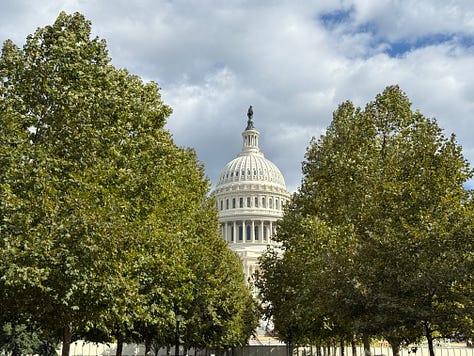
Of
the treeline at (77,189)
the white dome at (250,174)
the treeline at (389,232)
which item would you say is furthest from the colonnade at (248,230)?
the treeline at (77,189)

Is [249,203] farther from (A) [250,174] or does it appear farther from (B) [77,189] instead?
(B) [77,189]

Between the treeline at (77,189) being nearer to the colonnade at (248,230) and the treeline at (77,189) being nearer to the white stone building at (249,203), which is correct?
the white stone building at (249,203)

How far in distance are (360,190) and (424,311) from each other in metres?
7.48

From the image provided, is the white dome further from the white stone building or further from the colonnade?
the colonnade

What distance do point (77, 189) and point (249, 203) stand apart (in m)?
169

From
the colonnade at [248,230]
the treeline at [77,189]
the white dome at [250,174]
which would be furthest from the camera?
the white dome at [250,174]

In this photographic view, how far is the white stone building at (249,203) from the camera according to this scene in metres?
181

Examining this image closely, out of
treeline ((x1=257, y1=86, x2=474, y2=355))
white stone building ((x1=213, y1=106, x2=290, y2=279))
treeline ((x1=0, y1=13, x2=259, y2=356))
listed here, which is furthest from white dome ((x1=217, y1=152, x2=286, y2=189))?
treeline ((x1=0, y1=13, x2=259, y2=356))

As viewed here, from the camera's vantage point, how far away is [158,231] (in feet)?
75.7

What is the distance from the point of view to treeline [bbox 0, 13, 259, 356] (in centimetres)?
1641

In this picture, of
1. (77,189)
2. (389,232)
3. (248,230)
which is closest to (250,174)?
(248,230)

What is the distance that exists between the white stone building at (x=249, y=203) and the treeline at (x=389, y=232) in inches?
5596

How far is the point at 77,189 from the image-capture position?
1812 cm

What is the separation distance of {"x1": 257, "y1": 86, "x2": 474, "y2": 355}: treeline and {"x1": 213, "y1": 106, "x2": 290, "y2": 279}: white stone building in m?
142
